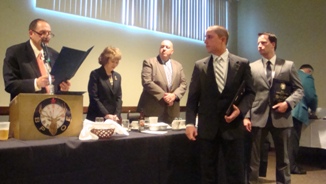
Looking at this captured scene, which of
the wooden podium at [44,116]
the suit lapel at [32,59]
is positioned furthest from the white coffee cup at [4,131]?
the suit lapel at [32,59]

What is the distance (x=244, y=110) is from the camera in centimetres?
172

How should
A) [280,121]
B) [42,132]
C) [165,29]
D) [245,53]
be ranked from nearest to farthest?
[42,132] < [280,121] < [165,29] < [245,53]

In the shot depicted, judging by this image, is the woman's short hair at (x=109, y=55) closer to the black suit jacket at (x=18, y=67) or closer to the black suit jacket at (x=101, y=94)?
the black suit jacket at (x=101, y=94)

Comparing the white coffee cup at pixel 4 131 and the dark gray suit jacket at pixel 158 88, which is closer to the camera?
the white coffee cup at pixel 4 131

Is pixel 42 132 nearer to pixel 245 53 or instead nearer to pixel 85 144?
pixel 85 144

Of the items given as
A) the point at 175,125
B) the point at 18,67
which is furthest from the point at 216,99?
the point at 18,67

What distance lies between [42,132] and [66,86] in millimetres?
350

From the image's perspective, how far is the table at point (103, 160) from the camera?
1.27 m

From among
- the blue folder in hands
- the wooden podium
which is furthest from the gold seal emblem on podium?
the blue folder in hands

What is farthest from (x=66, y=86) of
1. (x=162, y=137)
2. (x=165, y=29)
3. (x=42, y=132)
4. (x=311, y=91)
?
(x=311, y=91)

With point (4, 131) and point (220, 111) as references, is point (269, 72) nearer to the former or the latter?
point (220, 111)

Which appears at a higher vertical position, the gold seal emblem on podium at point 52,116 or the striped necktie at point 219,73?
the striped necktie at point 219,73

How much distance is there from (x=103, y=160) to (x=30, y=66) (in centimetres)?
80

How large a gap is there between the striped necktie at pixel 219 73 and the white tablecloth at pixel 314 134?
250cm
